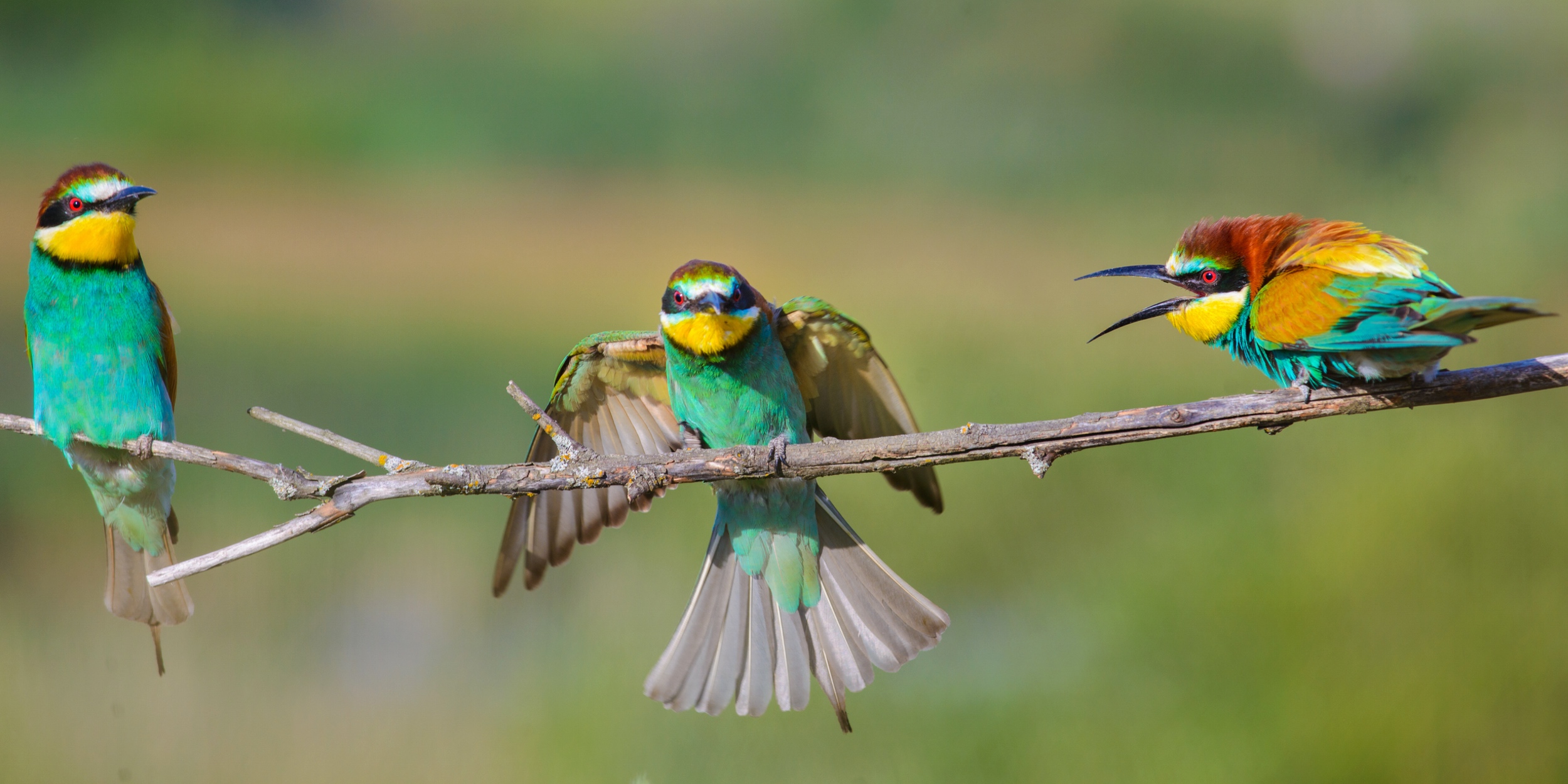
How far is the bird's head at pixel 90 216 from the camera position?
1.18 metres

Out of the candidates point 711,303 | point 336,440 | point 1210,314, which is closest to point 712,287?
point 711,303

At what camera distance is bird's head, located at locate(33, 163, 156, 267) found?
46.4 inches

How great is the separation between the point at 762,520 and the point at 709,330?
1.14ft

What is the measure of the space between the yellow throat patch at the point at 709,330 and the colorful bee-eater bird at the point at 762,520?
17mm

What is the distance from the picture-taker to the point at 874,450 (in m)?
1.00

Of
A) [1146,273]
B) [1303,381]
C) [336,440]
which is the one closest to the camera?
[336,440]

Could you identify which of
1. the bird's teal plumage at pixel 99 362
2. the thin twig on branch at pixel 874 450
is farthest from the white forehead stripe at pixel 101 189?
the thin twig on branch at pixel 874 450

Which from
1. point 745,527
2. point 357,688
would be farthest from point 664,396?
point 357,688

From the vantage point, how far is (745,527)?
4.91 feet

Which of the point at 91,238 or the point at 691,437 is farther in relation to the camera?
the point at 691,437

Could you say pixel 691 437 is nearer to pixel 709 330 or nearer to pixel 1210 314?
pixel 709 330

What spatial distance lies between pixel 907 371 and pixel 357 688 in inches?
89.5

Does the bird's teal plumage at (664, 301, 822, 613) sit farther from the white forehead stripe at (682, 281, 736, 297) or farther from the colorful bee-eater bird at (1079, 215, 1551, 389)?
the colorful bee-eater bird at (1079, 215, 1551, 389)

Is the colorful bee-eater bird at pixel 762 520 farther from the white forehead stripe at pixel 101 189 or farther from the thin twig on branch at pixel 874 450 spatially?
the white forehead stripe at pixel 101 189
